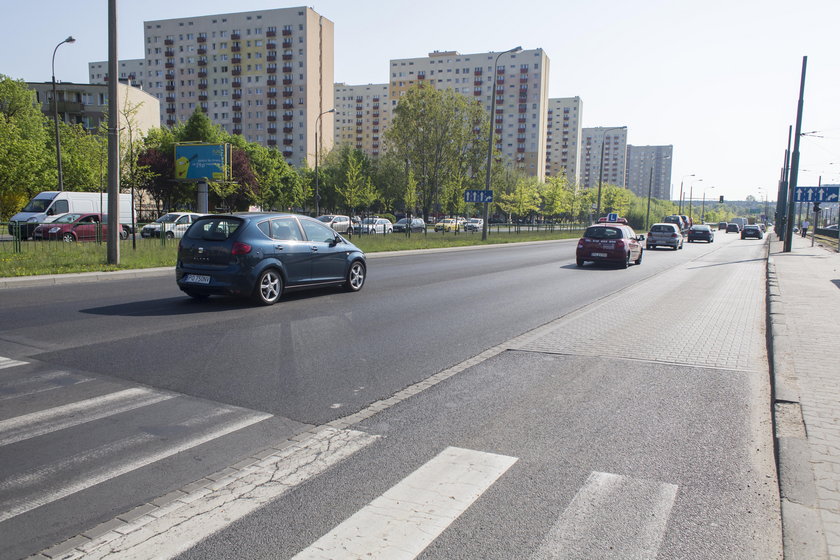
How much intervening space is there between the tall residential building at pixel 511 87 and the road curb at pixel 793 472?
435 ft

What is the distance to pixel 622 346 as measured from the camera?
791 centimetres

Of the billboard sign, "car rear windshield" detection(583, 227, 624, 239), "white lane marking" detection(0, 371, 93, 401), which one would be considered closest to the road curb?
"white lane marking" detection(0, 371, 93, 401)

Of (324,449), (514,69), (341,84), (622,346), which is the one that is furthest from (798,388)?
(341,84)

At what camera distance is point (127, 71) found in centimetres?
12638

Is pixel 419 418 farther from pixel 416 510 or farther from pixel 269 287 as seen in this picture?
pixel 269 287

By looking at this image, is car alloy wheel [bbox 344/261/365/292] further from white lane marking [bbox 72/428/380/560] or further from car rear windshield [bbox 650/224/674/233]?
car rear windshield [bbox 650/224/674/233]

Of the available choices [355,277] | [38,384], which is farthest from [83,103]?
[38,384]

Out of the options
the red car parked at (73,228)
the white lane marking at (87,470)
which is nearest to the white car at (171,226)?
the red car parked at (73,228)

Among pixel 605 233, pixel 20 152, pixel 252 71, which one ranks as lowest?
pixel 605 233

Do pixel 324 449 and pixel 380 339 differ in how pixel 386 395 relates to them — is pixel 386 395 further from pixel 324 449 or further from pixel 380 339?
pixel 380 339

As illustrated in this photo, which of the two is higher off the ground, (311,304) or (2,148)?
(2,148)

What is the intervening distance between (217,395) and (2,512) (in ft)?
7.15

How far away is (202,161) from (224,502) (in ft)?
108

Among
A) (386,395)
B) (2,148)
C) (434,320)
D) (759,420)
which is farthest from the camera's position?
(2,148)
